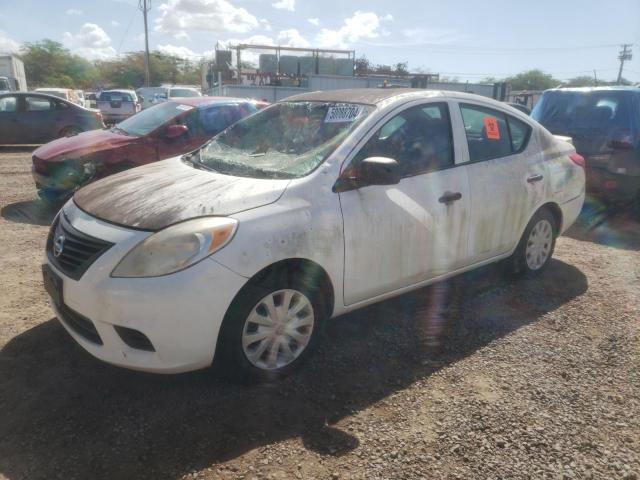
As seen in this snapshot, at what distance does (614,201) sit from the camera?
6965 millimetres

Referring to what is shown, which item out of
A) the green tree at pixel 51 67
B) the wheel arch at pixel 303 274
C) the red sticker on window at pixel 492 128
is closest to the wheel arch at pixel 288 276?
the wheel arch at pixel 303 274

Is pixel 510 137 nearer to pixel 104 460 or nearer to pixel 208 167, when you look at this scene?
pixel 208 167

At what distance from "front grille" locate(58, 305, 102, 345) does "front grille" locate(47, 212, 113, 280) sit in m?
0.23

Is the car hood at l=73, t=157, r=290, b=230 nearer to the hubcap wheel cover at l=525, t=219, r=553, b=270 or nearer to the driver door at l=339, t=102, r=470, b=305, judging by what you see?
the driver door at l=339, t=102, r=470, b=305

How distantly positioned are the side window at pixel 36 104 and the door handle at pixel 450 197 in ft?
40.9

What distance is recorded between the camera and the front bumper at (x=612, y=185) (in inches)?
258

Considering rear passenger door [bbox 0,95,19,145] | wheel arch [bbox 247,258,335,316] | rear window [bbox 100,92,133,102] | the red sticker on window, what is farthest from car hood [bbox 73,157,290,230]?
rear window [bbox 100,92,133,102]

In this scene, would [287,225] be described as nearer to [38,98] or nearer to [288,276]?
[288,276]

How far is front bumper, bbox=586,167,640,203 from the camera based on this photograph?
6.54 meters

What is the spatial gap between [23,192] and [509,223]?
→ 7213 millimetres

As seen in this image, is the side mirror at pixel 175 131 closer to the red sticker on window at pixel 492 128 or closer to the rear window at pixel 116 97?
the red sticker on window at pixel 492 128

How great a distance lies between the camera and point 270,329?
109 inches

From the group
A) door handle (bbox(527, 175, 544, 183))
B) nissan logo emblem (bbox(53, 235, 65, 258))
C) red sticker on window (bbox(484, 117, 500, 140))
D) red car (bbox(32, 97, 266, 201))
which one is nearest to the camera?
nissan logo emblem (bbox(53, 235, 65, 258))

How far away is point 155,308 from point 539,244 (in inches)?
136
